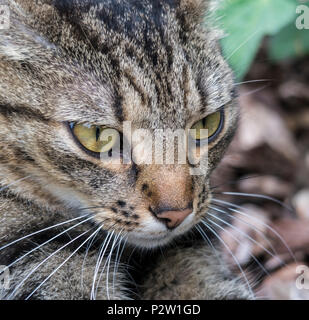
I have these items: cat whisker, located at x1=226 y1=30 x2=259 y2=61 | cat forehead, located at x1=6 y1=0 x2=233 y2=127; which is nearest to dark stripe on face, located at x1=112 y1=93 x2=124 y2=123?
cat forehead, located at x1=6 y1=0 x2=233 y2=127

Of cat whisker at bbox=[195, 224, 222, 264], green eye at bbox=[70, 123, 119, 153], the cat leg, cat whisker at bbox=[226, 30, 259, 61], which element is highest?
cat whisker at bbox=[226, 30, 259, 61]

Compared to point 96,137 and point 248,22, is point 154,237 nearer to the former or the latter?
point 96,137

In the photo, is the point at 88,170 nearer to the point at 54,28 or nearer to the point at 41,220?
the point at 41,220

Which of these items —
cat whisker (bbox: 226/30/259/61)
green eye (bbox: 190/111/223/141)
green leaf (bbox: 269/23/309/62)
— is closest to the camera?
green eye (bbox: 190/111/223/141)

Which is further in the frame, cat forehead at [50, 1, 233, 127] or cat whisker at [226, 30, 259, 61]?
cat whisker at [226, 30, 259, 61]

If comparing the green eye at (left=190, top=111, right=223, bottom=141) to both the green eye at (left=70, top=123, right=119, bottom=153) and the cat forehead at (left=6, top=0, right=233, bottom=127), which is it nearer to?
the cat forehead at (left=6, top=0, right=233, bottom=127)

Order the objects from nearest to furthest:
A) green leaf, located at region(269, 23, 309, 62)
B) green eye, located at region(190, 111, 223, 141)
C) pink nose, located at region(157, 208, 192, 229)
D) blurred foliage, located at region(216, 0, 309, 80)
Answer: pink nose, located at region(157, 208, 192, 229)
green eye, located at region(190, 111, 223, 141)
blurred foliage, located at region(216, 0, 309, 80)
green leaf, located at region(269, 23, 309, 62)
